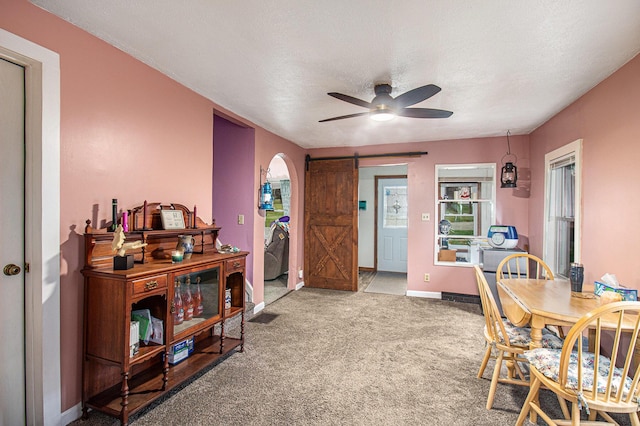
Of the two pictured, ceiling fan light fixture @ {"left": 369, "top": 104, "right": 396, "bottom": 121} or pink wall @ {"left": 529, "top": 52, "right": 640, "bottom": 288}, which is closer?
pink wall @ {"left": 529, "top": 52, "right": 640, "bottom": 288}

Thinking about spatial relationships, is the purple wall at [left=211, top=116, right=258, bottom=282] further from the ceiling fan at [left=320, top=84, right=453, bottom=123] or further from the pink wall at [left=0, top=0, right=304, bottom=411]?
the ceiling fan at [left=320, top=84, right=453, bottom=123]

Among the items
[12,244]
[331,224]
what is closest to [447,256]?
[331,224]

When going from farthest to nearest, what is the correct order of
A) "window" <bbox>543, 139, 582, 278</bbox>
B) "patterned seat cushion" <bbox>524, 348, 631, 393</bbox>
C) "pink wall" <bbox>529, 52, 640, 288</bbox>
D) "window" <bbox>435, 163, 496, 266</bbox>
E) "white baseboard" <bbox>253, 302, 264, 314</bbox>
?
"window" <bbox>435, 163, 496, 266</bbox> < "white baseboard" <bbox>253, 302, 264, 314</bbox> < "window" <bbox>543, 139, 582, 278</bbox> < "pink wall" <bbox>529, 52, 640, 288</bbox> < "patterned seat cushion" <bbox>524, 348, 631, 393</bbox>

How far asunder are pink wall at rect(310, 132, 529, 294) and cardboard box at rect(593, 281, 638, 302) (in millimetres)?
2460

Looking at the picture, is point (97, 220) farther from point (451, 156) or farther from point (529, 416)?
point (451, 156)

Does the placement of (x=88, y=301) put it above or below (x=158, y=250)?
below

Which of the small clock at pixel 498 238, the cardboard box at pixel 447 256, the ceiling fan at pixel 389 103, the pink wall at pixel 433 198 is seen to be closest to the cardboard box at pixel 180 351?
the ceiling fan at pixel 389 103

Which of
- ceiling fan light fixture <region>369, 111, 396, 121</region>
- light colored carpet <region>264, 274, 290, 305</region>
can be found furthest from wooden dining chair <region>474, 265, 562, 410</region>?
light colored carpet <region>264, 274, 290, 305</region>

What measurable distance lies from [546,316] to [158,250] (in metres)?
2.61

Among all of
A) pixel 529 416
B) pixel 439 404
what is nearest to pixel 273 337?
pixel 439 404

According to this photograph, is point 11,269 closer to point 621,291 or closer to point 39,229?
point 39,229

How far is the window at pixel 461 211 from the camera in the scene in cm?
485

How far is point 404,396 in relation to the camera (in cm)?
230

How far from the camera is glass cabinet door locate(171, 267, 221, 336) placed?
2.40m
